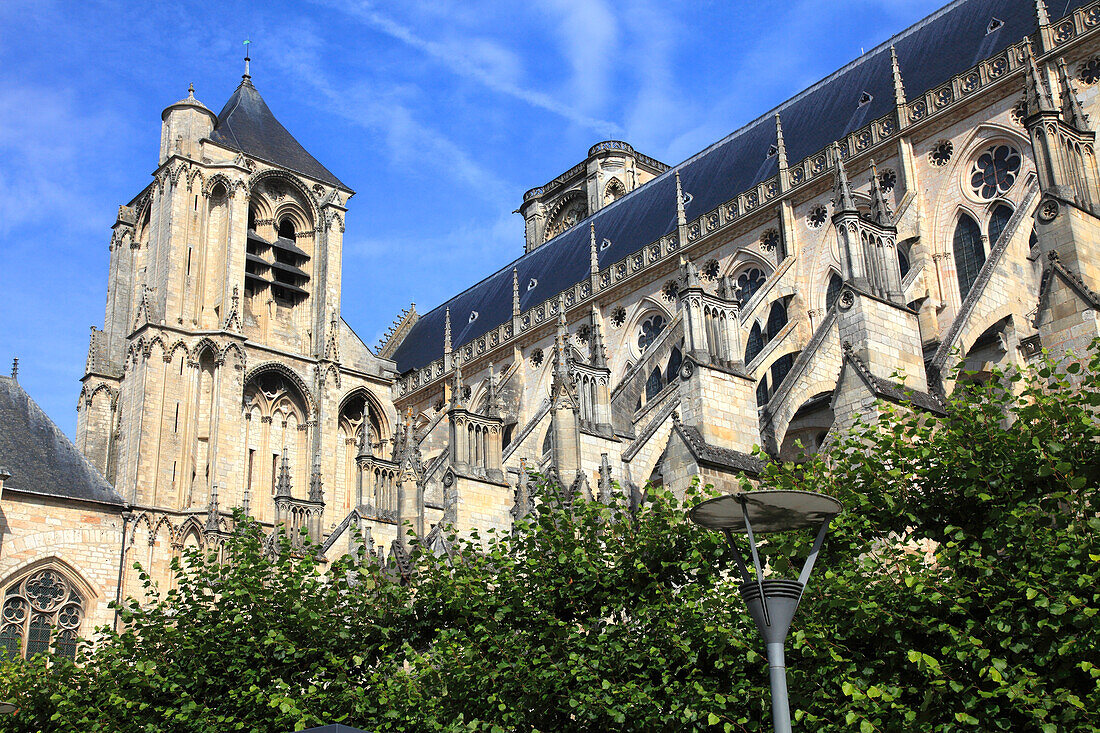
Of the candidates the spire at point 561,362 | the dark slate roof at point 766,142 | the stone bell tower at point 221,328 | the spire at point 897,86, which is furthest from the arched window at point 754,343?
the stone bell tower at point 221,328

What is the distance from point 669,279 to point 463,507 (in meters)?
8.74

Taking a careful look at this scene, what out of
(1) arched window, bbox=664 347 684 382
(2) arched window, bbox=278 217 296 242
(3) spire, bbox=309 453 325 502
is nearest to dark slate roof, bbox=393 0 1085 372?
(1) arched window, bbox=664 347 684 382

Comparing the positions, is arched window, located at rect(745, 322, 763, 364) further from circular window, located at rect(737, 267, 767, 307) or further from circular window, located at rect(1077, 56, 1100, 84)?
circular window, located at rect(1077, 56, 1100, 84)

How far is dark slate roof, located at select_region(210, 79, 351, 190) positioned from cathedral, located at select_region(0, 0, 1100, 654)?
16 centimetres

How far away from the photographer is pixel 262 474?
35062 millimetres

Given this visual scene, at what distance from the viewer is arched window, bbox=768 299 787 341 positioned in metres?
26.3

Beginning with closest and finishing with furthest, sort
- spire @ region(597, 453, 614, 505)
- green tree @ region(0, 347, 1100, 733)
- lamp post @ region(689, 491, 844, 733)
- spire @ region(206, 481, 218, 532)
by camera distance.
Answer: lamp post @ region(689, 491, 844, 733) → green tree @ region(0, 347, 1100, 733) → spire @ region(597, 453, 614, 505) → spire @ region(206, 481, 218, 532)

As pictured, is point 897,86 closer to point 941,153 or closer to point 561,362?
point 941,153

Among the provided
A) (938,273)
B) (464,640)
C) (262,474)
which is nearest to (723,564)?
(464,640)

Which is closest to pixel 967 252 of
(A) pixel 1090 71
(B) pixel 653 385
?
(A) pixel 1090 71

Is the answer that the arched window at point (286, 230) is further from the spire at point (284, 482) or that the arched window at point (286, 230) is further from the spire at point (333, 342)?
the spire at point (284, 482)

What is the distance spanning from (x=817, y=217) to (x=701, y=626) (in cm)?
1714

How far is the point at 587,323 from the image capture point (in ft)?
107

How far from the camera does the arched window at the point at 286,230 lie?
39.4 meters
